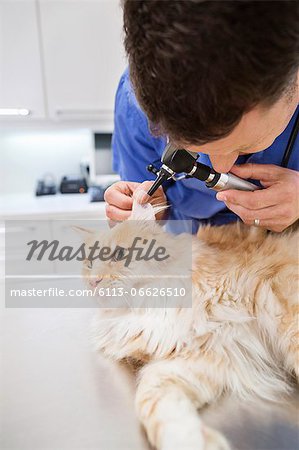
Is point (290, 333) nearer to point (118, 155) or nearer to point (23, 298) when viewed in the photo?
point (23, 298)

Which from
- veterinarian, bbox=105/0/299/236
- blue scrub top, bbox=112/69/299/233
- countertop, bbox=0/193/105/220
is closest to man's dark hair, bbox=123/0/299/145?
veterinarian, bbox=105/0/299/236

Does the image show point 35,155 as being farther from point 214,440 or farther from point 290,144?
point 214,440

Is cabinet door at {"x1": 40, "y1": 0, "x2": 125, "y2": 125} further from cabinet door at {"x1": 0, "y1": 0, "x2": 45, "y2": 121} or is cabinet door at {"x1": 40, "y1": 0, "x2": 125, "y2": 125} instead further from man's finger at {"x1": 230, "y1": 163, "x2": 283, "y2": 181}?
man's finger at {"x1": 230, "y1": 163, "x2": 283, "y2": 181}

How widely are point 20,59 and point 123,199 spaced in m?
1.73

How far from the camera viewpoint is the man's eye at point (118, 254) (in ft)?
2.34

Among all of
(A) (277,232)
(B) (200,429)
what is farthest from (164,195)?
(B) (200,429)

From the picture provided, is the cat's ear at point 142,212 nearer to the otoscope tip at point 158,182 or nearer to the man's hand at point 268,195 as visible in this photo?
the otoscope tip at point 158,182

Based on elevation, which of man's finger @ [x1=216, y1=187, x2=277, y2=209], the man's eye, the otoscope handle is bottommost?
the man's eye

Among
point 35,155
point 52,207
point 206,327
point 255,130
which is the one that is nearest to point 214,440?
point 206,327

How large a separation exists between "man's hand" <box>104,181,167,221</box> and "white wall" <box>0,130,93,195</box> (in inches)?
69.7

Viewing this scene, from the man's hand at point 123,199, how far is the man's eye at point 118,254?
70 mm

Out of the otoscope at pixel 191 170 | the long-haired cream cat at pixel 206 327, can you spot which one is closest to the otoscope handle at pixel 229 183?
the otoscope at pixel 191 170

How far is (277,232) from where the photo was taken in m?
0.70

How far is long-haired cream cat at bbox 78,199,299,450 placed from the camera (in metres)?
0.48
